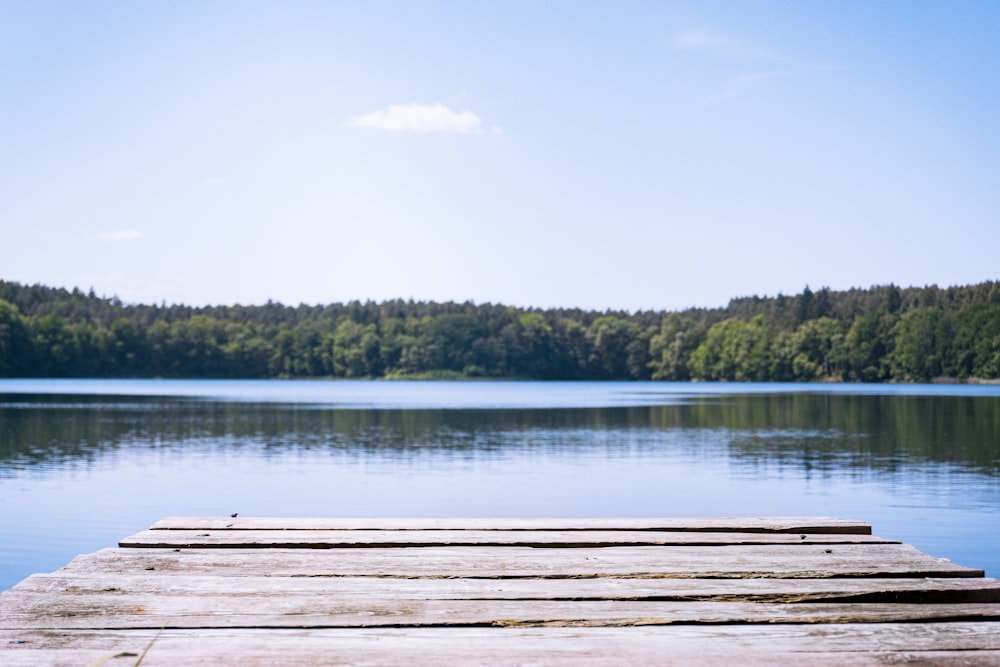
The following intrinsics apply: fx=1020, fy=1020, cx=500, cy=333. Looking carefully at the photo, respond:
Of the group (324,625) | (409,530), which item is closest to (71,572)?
(324,625)

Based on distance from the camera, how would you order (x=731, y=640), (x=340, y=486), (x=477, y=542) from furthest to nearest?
(x=340, y=486)
(x=477, y=542)
(x=731, y=640)

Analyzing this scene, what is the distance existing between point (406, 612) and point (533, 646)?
55 centimetres

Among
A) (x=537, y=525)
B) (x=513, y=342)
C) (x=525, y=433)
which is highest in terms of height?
(x=513, y=342)

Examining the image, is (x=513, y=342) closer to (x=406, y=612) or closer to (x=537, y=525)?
(x=537, y=525)

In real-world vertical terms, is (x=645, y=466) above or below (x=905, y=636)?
below

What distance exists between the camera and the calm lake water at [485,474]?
59.6 feet

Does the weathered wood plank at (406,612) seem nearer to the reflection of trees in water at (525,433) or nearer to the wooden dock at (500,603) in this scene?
the wooden dock at (500,603)

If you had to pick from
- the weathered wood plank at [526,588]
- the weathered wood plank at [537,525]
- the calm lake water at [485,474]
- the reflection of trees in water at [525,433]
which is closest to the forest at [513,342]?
the reflection of trees in water at [525,433]

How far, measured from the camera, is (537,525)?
5.40m

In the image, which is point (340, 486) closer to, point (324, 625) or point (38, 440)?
point (38, 440)

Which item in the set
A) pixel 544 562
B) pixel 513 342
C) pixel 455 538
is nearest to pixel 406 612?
pixel 544 562

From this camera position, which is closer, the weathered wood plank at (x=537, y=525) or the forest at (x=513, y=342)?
the weathered wood plank at (x=537, y=525)

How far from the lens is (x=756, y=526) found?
534 centimetres

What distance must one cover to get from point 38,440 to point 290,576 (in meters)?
32.4
